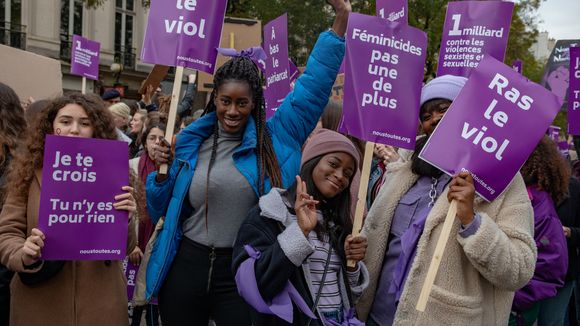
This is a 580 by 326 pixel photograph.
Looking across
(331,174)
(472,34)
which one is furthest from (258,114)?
(472,34)

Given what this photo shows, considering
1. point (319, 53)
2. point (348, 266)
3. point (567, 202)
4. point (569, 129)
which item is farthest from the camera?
point (569, 129)

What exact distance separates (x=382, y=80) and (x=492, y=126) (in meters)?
0.69

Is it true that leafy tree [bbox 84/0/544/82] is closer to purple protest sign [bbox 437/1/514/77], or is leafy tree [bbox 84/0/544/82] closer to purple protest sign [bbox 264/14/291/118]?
purple protest sign [bbox 264/14/291/118]

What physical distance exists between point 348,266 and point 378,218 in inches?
12.2

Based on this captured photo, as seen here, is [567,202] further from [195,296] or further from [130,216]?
[130,216]

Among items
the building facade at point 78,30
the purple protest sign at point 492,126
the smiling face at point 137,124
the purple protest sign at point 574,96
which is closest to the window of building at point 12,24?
the building facade at point 78,30

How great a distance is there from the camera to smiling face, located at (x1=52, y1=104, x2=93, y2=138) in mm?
2922

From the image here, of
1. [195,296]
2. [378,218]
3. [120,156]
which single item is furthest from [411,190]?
[120,156]

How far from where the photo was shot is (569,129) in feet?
18.8

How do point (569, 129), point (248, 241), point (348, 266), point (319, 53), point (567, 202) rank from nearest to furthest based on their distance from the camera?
point (248, 241) → point (348, 266) → point (319, 53) → point (567, 202) → point (569, 129)

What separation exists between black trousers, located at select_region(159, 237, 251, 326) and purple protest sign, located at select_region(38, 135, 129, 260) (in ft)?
1.23

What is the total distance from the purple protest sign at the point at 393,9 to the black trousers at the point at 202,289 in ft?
9.49

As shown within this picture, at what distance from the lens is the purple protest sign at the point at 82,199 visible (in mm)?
2619

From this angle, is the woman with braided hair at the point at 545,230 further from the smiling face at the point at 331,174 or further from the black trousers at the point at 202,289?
the black trousers at the point at 202,289
